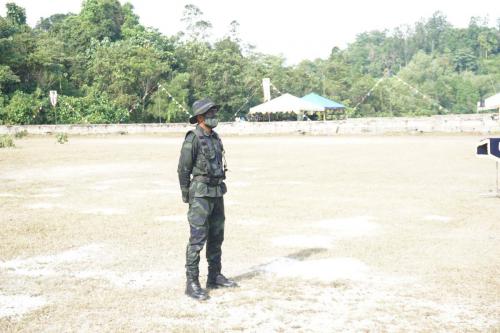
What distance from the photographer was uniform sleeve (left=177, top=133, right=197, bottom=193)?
5.20 m

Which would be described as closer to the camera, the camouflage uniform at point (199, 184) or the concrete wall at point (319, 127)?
the camouflage uniform at point (199, 184)

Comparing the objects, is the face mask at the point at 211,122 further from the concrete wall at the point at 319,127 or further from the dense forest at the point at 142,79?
the dense forest at the point at 142,79

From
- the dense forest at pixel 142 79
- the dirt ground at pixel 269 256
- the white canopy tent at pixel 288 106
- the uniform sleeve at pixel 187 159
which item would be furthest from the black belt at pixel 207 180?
the dense forest at pixel 142 79

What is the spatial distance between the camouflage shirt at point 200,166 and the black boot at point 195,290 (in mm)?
878

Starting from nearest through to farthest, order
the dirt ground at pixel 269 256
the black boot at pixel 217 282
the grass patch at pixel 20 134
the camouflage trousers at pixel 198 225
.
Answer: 1. the dirt ground at pixel 269 256
2. the camouflage trousers at pixel 198 225
3. the black boot at pixel 217 282
4. the grass patch at pixel 20 134

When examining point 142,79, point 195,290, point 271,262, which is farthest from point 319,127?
point 195,290

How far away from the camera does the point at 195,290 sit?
201 inches

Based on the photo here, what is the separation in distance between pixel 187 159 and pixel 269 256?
6.91 ft

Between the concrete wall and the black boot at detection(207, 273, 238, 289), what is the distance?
93.2 feet

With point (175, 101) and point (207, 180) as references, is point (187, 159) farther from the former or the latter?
point (175, 101)

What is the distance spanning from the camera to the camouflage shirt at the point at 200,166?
5199 mm

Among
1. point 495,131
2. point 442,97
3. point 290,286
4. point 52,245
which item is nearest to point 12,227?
point 52,245

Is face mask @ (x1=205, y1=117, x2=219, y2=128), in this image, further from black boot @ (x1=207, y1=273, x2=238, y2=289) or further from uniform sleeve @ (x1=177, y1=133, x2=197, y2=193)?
black boot @ (x1=207, y1=273, x2=238, y2=289)

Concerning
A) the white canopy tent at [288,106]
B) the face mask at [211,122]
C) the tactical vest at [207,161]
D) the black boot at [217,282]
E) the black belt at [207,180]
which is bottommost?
the black boot at [217,282]
